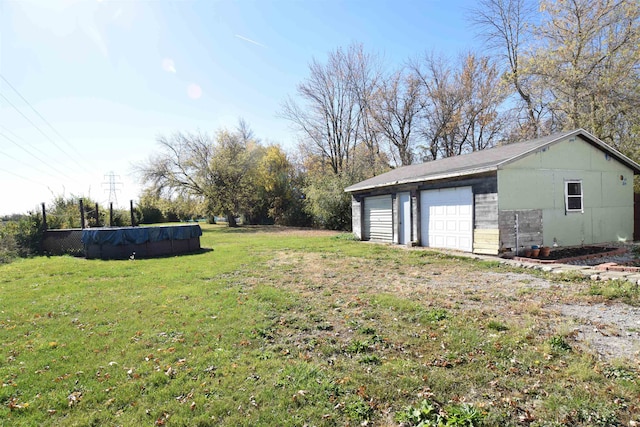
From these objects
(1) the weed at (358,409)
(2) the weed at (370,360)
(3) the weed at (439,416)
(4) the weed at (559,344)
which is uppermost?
(4) the weed at (559,344)

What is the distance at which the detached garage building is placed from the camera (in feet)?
31.8

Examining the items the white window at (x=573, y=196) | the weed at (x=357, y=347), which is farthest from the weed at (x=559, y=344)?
the white window at (x=573, y=196)

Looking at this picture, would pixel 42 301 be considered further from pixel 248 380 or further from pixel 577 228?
A: pixel 577 228

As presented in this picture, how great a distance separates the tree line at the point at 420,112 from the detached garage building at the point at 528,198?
15.0ft

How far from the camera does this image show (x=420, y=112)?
85.0ft

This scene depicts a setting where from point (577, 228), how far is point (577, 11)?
11.7 m

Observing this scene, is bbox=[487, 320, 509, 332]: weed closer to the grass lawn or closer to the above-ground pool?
the grass lawn

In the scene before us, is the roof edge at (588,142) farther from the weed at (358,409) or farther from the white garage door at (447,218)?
the weed at (358,409)

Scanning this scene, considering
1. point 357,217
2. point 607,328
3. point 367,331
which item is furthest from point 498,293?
point 357,217

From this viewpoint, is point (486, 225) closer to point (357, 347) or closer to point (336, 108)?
point (357, 347)

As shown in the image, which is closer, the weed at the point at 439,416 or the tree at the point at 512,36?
the weed at the point at 439,416

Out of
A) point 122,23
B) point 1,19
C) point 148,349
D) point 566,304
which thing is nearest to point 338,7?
point 122,23

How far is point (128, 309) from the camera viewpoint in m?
5.61

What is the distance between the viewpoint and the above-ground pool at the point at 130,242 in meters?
12.0
